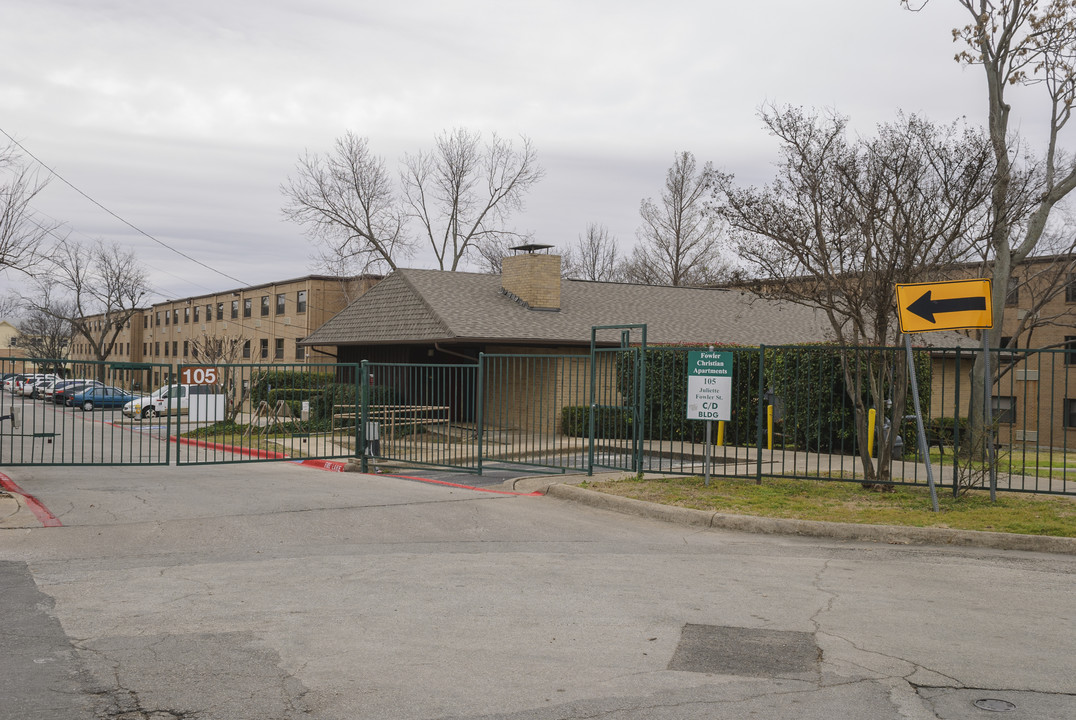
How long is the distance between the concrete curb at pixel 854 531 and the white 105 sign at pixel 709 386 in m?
1.71

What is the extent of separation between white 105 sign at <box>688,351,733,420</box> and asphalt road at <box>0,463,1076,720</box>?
232 centimetres

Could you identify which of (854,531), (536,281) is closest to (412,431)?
(854,531)

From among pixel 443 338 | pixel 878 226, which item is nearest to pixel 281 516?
pixel 878 226

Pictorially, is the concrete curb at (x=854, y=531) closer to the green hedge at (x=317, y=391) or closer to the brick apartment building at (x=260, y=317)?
the green hedge at (x=317, y=391)

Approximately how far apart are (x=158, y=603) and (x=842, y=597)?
5422 millimetres

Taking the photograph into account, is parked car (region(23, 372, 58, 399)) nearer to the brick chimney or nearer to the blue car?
the blue car

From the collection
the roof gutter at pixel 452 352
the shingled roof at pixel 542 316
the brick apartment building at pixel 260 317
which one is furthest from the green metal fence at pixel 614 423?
the brick apartment building at pixel 260 317

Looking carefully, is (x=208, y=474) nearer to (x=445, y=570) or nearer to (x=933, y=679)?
(x=445, y=570)

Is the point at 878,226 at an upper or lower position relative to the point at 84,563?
upper

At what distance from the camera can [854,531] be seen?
33.0 feet

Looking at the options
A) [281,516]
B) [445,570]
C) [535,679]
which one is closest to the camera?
[535,679]

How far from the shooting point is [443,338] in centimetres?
2469

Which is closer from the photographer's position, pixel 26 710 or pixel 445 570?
pixel 26 710

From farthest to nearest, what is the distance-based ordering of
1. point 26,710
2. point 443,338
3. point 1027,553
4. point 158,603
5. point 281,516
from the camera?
point 443,338 → point 281,516 → point 1027,553 → point 158,603 → point 26,710
